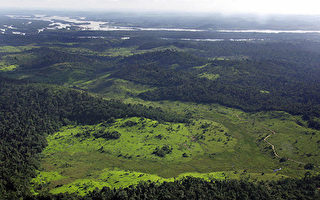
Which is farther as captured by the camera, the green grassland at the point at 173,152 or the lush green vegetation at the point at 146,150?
the green grassland at the point at 173,152

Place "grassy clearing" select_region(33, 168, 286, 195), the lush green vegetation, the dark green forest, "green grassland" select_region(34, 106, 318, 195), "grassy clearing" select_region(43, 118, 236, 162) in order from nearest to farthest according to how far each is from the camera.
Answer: the lush green vegetation < "grassy clearing" select_region(33, 168, 286, 195) < "green grassland" select_region(34, 106, 318, 195) < the dark green forest < "grassy clearing" select_region(43, 118, 236, 162)

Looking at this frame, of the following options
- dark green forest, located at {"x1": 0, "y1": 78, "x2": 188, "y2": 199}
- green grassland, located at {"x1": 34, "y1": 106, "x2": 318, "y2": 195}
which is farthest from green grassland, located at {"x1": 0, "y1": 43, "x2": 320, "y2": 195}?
dark green forest, located at {"x1": 0, "y1": 78, "x2": 188, "y2": 199}

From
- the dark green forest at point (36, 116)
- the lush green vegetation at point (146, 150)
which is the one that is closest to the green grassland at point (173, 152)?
the lush green vegetation at point (146, 150)

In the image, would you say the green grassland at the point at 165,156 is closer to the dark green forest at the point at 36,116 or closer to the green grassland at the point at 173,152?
the green grassland at the point at 173,152

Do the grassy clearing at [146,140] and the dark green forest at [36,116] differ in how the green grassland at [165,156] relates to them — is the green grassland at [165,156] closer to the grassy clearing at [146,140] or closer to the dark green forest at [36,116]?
the grassy clearing at [146,140]

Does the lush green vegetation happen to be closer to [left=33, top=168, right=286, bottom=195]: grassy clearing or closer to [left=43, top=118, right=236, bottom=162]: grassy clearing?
[left=33, top=168, right=286, bottom=195]: grassy clearing

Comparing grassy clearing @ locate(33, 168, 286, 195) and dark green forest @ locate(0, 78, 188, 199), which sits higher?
dark green forest @ locate(0, 78, 188, 199)

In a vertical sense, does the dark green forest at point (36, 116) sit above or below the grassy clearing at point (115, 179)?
above

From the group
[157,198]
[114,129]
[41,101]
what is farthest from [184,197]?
[41,101]

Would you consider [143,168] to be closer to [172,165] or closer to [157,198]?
[172,165]

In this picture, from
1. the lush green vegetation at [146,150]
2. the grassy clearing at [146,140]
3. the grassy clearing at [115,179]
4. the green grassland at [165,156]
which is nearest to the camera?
the lush green vegetation at [146,150]

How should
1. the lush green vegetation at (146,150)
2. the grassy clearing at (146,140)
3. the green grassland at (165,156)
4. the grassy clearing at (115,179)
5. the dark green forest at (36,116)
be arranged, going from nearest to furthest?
the lush green vegetation at (146,150), the grassy clearing at (115,179), the green grassland at (165,156), the dark green forest at (36,116), the grassy clearing at (146,140)
